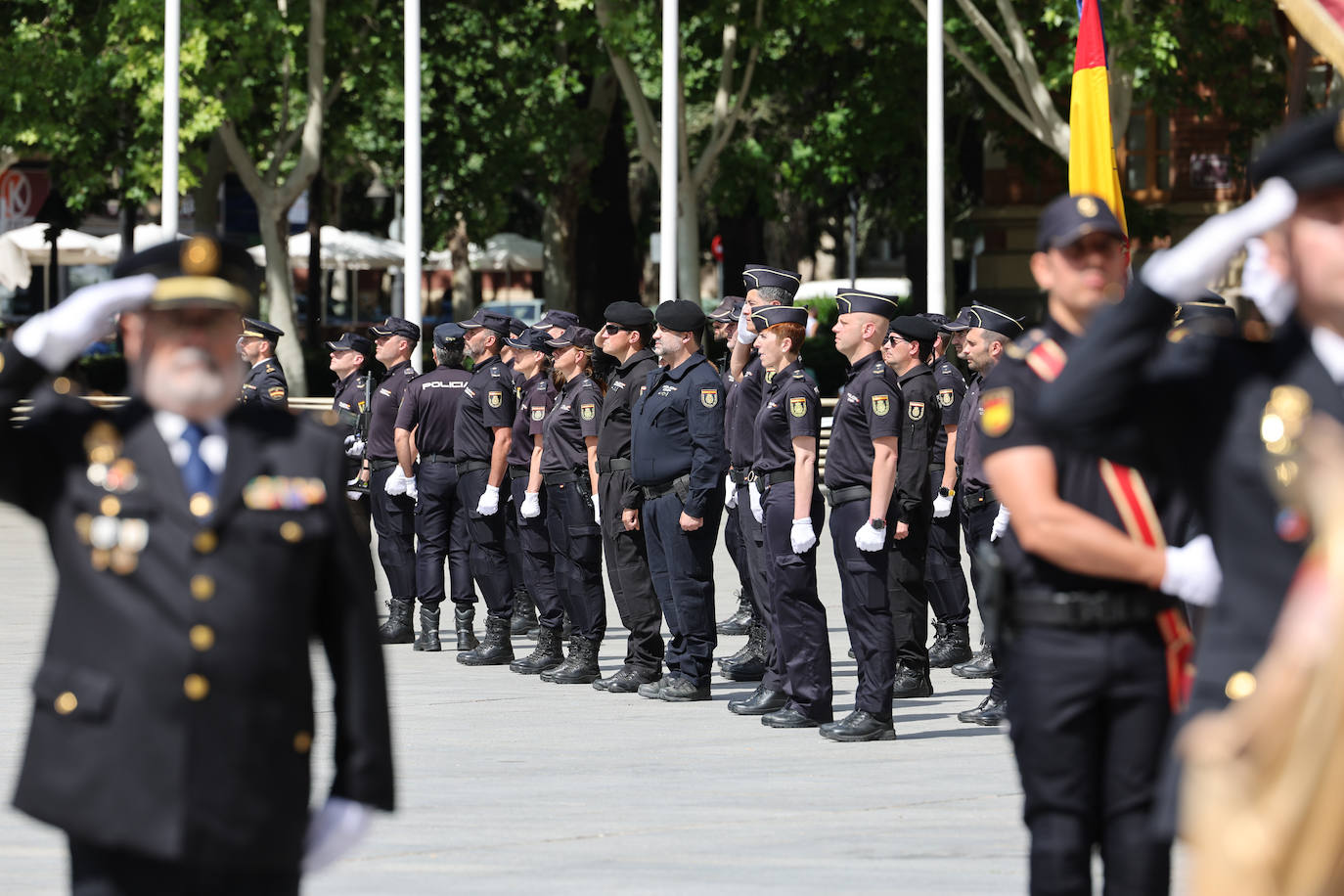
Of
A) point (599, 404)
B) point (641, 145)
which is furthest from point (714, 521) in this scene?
point (641, 145)

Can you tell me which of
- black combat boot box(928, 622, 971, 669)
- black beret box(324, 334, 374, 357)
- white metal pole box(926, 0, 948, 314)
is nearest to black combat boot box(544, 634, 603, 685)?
black combat boot box(928, 622, 971, 669)

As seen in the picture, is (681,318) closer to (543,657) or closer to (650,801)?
(543,657)

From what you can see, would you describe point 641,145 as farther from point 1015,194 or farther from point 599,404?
point 599,404

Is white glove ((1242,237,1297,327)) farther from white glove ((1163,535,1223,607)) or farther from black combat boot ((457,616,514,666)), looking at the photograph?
black combat boot ((457,616,514,666))

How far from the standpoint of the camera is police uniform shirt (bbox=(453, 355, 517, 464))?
13.4m

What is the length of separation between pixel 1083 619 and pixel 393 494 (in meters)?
9.80

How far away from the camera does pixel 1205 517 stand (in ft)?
12.8

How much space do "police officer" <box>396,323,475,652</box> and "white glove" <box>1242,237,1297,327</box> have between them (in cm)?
1010

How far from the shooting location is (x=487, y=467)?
13773 millimetres

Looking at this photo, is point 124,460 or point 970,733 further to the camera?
point 970,733

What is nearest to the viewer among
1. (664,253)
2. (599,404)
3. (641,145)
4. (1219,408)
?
(1219,408)

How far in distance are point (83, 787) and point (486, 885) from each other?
3.14m

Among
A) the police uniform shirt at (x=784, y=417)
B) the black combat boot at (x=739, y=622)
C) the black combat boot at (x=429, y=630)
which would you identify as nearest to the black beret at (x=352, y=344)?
the black combat boot at (x=429, y=630)

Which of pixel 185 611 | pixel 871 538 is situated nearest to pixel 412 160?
pixel 871 538
